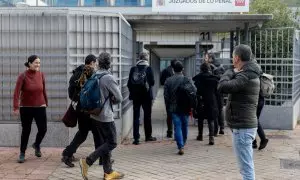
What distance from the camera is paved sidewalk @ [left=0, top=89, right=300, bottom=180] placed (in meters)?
6.82

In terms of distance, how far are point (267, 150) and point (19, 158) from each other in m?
4.59

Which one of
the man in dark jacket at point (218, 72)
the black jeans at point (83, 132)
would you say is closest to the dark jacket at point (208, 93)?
the man in dark jacket at point (218, 72)

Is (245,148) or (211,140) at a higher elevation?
(245,148)

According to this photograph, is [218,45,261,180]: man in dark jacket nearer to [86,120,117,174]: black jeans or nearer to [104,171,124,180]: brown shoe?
[86,120,117,174]: black jeans

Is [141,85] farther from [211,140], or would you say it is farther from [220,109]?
[220,109]

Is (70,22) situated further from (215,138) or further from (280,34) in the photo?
(280,34)

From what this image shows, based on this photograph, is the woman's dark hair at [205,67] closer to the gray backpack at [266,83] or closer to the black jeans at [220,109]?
the black jeans at [220,109]

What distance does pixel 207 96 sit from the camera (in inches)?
362

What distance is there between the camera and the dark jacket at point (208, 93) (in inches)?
360

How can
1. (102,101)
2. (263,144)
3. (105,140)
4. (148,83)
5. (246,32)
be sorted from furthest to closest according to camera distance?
1. (246,32)
2. (148,83)
3. (263,144)
4. (105,140)
5. (102,101)

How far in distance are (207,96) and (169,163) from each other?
6.88ft

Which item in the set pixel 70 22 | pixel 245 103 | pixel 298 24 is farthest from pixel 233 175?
pixel 298 24

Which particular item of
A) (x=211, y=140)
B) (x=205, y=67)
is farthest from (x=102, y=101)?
(x=211, y=140)

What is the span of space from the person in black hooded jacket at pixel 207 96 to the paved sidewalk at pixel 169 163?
1.82 feet
